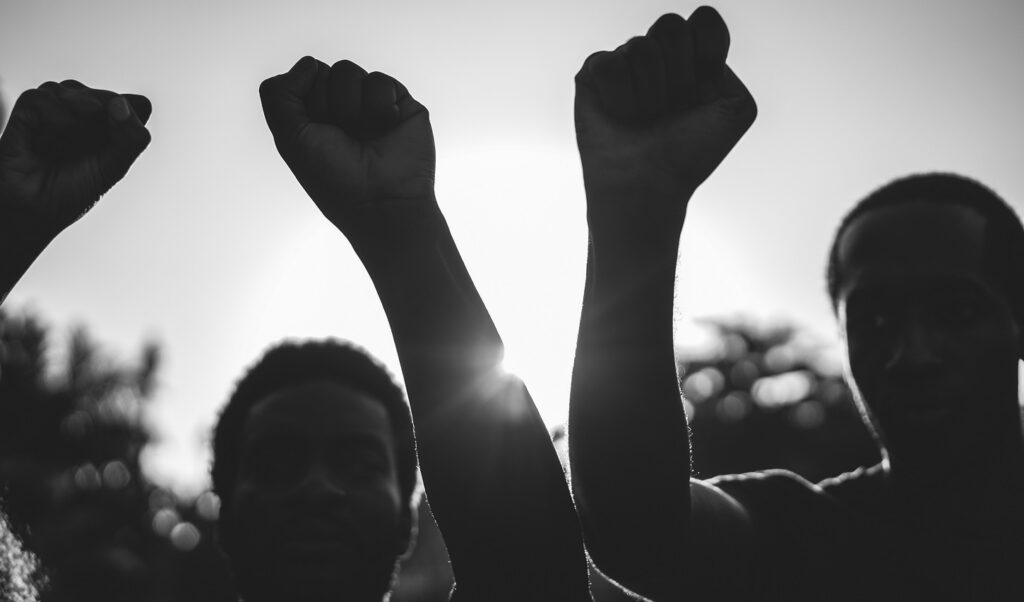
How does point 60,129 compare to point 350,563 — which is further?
point 350,563

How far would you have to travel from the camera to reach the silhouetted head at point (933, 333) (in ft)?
5.91

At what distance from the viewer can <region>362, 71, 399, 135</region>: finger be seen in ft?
4.46

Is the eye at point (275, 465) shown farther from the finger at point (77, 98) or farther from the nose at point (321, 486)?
the finger at point (77, 98)

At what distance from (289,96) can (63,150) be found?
0.56 m

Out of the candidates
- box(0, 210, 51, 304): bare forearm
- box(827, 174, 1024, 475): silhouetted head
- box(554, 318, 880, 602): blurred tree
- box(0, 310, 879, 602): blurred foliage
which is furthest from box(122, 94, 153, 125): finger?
box(554, 318, 880, 602): blurred tree

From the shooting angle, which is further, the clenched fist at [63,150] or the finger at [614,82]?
the clenched fist at [63,150]

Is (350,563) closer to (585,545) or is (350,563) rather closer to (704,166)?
(585,545)

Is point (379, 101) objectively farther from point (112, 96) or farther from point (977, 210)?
point (977, 210)

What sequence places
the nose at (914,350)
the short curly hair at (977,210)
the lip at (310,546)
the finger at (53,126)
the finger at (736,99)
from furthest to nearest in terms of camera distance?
1. the lip at (310,546)
2. the short curly hair at (977,210)
3. the nose at (914,350)
4. the finger at (53,126)
5. the finger at (736,99)

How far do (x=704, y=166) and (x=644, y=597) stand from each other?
30.3 inches

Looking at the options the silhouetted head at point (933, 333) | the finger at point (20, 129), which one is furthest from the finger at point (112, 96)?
the silhouetted head at point (933, 333)

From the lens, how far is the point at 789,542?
1.67 meters

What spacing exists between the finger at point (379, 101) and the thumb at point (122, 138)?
0.48 meters

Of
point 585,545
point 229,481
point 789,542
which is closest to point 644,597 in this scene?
point 585,545
